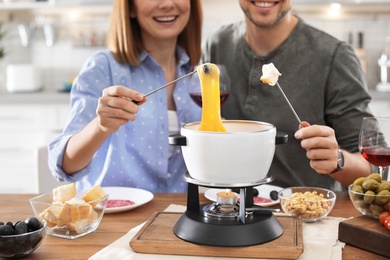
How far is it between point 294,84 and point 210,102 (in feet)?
3.00

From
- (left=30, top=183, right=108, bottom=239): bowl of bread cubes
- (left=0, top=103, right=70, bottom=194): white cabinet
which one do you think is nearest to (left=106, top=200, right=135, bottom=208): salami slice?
(left=30, top=183, right=108, bottom=239): bowl of bread cubes

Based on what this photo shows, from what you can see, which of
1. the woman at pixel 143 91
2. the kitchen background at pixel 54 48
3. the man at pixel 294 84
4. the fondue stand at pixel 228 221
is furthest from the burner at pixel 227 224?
the kitchen background at pixel 54 48

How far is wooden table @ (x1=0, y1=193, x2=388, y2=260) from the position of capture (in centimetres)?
125

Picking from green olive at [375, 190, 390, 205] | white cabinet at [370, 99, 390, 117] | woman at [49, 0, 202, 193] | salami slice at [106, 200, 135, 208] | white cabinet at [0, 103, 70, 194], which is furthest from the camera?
white cabinet at [0, 103, 70, 194]

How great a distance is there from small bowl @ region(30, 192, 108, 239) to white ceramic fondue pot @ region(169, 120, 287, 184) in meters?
0.28

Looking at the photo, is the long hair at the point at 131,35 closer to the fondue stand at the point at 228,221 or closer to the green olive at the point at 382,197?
the fondue stand at the point at 228,221

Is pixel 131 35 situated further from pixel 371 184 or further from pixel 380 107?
pixel 380 107

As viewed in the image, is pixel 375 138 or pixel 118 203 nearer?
pixel 375 138

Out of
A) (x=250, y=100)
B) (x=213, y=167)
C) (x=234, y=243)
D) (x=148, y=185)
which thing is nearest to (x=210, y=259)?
(x=234, y=243)

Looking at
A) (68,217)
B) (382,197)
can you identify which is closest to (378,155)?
(382,197)

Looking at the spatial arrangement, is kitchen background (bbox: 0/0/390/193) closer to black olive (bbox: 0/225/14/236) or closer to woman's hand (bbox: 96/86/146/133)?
woman's hand (bbox: 96/86/146/133)

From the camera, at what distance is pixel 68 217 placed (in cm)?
134

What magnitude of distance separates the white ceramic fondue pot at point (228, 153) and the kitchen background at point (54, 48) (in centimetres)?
267

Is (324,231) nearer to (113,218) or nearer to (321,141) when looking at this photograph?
(321,141)
